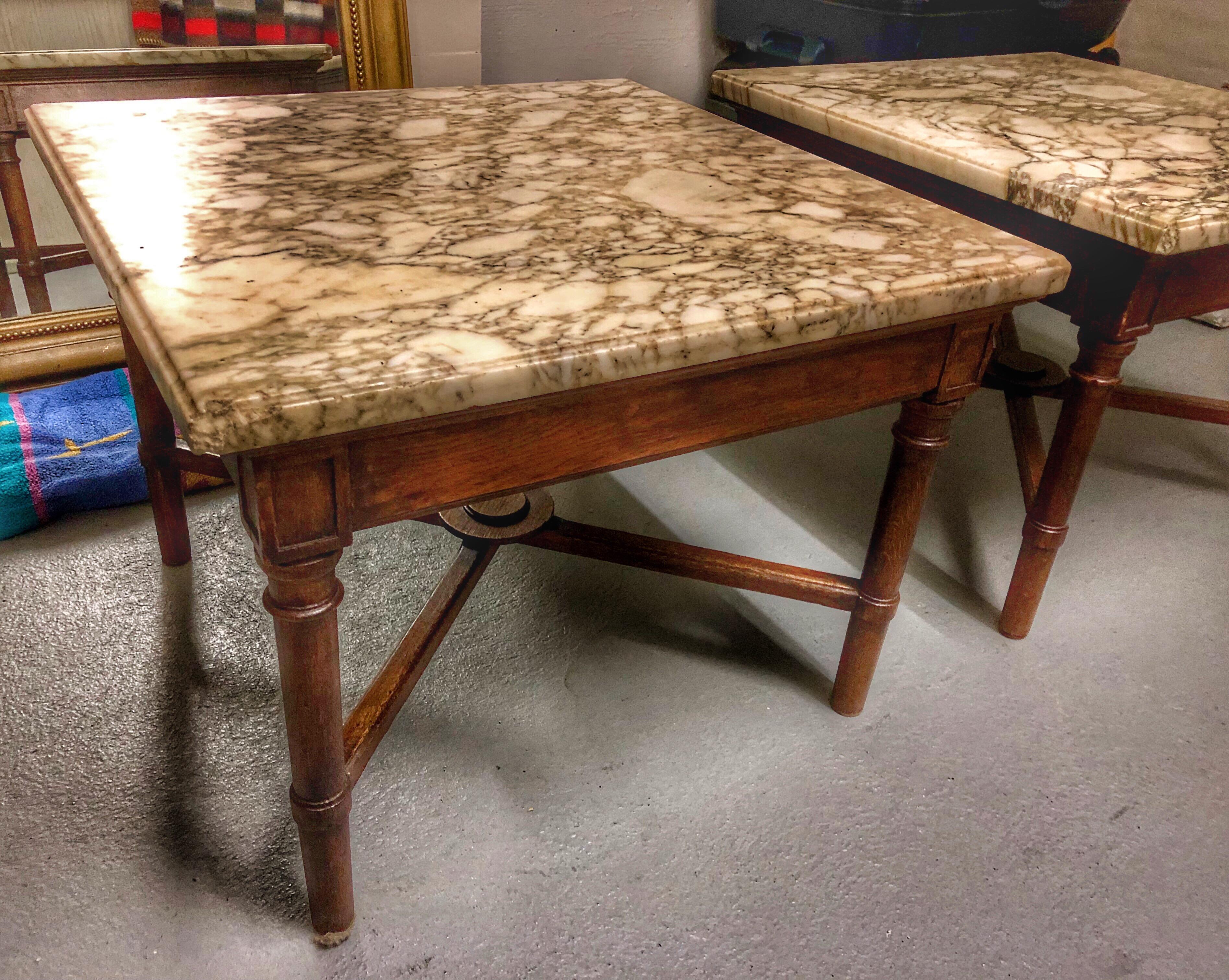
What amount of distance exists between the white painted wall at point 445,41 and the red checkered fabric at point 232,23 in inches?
4.9

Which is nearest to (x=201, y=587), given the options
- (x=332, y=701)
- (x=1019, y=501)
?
(x=332, y=701)

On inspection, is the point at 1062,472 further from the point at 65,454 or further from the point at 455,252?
the point at 65,454

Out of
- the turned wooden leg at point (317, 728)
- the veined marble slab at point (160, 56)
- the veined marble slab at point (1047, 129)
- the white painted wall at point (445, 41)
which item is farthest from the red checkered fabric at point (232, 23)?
the turned wooden leg at point (317, 728)

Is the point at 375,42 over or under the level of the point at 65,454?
over

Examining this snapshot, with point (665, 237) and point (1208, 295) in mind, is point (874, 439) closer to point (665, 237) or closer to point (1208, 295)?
point (1208, 295)

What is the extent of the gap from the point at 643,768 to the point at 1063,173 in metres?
0.88

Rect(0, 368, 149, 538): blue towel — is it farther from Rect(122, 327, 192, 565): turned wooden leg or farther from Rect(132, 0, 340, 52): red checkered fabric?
Rect(132, 0, 340, 52): red checkered fabric

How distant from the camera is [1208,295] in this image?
118 cm

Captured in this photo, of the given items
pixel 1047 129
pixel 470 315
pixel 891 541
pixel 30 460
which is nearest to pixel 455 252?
pixel 470 315

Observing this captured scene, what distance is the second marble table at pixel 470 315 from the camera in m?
0.68

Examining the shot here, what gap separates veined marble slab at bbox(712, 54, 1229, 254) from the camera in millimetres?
1070

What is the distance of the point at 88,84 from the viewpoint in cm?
134

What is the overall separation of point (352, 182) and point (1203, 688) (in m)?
1.31

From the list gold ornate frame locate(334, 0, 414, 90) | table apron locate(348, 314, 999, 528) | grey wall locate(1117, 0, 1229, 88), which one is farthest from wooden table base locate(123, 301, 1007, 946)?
grey wall locate(1117, 0, 1229, 88)
